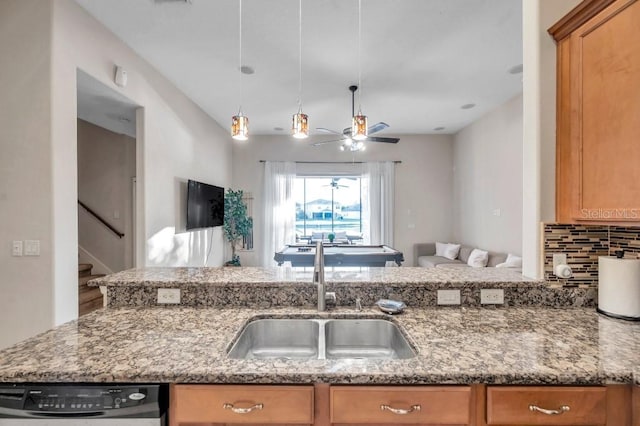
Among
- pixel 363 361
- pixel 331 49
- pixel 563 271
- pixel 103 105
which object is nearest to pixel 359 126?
pixel 331 49

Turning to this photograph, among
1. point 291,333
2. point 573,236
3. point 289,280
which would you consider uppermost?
point 573,236

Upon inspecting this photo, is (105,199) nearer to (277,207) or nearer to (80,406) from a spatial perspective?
(277,207)

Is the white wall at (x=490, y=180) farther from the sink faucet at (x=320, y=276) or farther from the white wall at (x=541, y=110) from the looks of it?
the sink faucet at (x=320, y=276)

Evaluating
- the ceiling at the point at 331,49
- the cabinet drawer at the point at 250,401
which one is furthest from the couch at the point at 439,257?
the cabinet drawer at the point at 250,401

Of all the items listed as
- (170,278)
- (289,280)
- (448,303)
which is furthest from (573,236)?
(170,278)

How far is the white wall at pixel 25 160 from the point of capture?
221 cm

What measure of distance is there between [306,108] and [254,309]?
3.74 metres

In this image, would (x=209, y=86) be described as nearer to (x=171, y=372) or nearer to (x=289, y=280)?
(x=289, y=280)

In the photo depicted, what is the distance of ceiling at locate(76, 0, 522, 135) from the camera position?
245cm

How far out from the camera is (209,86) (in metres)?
3.91

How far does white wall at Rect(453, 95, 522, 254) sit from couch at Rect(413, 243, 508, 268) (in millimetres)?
181

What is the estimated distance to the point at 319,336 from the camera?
1382 millimetres

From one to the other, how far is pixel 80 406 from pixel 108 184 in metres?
4.81

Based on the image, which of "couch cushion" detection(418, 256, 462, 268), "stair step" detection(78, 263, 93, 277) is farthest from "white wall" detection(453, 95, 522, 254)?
"stair step" detection(78, 263, 93, 277)
